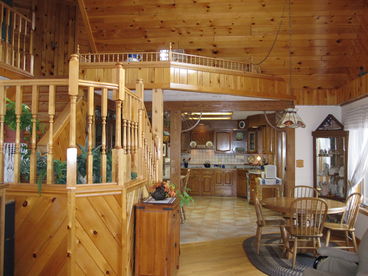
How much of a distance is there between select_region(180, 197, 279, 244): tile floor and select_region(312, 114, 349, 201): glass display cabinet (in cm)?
168

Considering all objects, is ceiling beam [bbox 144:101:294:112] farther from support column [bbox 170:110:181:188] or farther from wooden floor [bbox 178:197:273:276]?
wooden floor [bbox 178:197:273:276]

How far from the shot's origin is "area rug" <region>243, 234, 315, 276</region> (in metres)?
4.04

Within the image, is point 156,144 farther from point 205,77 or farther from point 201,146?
point 201,146

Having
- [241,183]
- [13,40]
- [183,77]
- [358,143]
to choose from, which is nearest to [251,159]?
[241,183]

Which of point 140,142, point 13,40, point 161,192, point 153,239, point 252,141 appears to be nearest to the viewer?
point 153,239

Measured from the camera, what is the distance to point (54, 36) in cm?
757

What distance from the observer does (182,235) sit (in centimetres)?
571

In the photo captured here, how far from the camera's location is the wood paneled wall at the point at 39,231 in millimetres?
2709

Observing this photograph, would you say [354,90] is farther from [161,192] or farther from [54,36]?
[54,36]

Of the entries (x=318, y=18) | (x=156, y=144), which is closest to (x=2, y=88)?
(x=156, y=144)

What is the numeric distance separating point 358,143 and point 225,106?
2.74 meters

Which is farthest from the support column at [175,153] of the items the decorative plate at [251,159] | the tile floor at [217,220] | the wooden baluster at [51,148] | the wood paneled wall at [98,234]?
the decorative plate at [251,159]

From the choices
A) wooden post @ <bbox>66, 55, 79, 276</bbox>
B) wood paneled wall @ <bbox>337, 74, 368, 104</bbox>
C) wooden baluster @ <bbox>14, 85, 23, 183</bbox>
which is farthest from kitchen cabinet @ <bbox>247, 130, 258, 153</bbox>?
wooden baluster @ <bbox>14, 85, 23, 183</bbox>

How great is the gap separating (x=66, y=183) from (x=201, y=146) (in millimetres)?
8748
